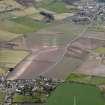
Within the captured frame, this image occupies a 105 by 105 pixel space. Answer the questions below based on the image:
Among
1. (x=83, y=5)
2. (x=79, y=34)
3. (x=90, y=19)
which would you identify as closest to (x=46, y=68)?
(x=79, y=34)

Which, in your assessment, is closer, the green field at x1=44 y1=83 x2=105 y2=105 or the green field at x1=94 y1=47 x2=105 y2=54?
the green field at x1=44 y1=83 x2=105 y2=105

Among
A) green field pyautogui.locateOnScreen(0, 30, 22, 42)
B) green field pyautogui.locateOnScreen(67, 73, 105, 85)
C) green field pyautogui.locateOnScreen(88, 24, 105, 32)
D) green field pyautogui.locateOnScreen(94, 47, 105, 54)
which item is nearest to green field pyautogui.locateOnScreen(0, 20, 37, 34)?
green field pyautogui.locateOnScreen(0, 30, 22, 42)

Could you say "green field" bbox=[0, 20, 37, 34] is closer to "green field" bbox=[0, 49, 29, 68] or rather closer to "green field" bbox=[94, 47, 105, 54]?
"green field" bbox=[0, 49, 29, 68]

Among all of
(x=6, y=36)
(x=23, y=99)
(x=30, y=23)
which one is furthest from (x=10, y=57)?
(x=30, y=23)

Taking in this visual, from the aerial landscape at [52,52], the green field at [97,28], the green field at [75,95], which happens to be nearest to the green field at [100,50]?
the aerial landscape at [52,52]

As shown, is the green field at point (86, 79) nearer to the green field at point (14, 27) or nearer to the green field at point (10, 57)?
the green field at point (10, 57)

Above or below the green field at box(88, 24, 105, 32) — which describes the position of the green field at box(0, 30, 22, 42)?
above

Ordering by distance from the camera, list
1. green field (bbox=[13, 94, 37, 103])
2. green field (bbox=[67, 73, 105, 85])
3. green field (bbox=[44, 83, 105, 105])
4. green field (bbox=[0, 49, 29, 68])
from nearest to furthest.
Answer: green field (bbox=[44, 83, 105, 105]) < green field (bbox=[13, 94, 37, 103]) < green field (bbox=[67, 73, 105, 85]) < green field (bbox=[0, 49, 29, 68])
